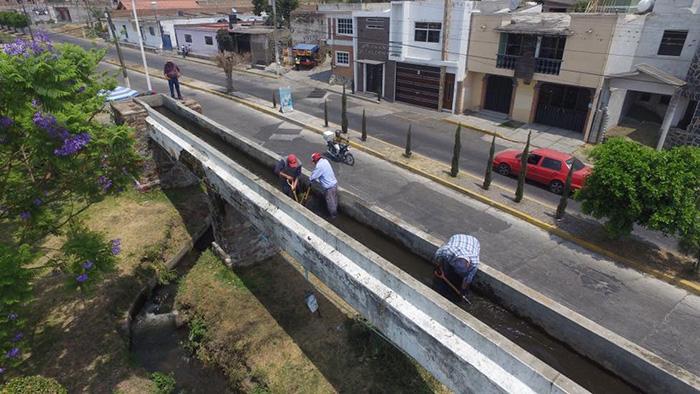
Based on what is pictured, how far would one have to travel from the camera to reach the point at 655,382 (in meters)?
6.02

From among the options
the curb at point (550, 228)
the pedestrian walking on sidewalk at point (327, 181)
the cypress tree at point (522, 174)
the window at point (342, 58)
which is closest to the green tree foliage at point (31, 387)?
the pedestrian walking on sidewalk at point (327, 181)

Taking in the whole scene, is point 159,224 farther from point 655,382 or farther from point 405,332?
point 655,382

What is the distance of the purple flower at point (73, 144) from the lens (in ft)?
27.7

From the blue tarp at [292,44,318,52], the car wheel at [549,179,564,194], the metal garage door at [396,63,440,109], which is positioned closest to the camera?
the car wheel at [549,179,564,194]

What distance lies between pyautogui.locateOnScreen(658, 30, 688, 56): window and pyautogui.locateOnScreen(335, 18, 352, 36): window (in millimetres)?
23980

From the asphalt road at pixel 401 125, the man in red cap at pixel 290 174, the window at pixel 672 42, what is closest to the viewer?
the man in red cap at pixel 290 174

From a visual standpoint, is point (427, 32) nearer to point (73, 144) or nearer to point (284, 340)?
point (284, 340)

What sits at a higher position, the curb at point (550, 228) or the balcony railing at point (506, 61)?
the balcony railing at point (506, 61)

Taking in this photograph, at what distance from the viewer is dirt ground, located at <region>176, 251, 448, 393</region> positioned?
10.6 m

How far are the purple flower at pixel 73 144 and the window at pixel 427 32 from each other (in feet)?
89.9

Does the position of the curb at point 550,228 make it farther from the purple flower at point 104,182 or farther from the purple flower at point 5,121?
the purple flower at point 5,121

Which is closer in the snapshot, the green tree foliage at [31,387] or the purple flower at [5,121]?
the purple flower at [5,121]

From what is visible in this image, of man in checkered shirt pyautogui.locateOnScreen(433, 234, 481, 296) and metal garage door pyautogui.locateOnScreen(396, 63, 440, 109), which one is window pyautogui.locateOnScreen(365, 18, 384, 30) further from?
man in checkered shirt pyautogui.locateOnScreen(433, 234, 481, 296)

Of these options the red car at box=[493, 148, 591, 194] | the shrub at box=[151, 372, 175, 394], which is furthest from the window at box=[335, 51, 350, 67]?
the shrub at box=[151, 372, 175, 394]
